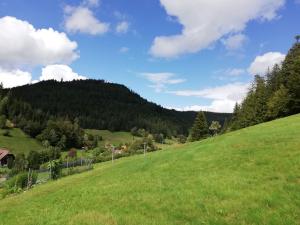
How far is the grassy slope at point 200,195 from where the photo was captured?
1959 cm

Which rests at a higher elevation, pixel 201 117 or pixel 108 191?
pixel 201 117

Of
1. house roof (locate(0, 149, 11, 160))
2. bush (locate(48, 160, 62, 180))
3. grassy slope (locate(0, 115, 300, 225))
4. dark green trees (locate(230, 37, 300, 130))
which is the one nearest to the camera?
grassy slope (locate(0, 115, 300, 225))

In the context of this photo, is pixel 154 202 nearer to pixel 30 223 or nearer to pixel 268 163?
pixel 30 223

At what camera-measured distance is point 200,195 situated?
76.1ft

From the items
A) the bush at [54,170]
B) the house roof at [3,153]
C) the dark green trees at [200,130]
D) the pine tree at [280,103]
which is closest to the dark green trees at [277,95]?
the pine tree at [280,103]

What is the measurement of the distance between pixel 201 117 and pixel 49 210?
4488 inches

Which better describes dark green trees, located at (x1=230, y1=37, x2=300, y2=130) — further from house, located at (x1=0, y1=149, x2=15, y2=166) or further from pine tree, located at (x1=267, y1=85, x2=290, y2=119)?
house, located at (x1=0, y1=149, x2=15, y2=166)

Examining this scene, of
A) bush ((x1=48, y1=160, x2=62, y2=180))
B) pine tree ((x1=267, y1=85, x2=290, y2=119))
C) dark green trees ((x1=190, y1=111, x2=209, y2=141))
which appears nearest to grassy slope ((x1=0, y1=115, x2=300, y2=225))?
bush ((x1=48, y1=160, x2=62, y2=180))

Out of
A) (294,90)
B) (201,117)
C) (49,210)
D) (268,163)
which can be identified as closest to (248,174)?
(268,163)

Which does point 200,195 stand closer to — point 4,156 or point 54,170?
point 54,170

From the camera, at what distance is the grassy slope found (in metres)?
19.6

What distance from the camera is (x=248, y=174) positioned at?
87.4 feet

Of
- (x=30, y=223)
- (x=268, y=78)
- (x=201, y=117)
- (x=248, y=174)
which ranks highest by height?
(x=268, y=78)

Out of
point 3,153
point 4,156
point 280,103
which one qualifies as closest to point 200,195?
point 280,103
